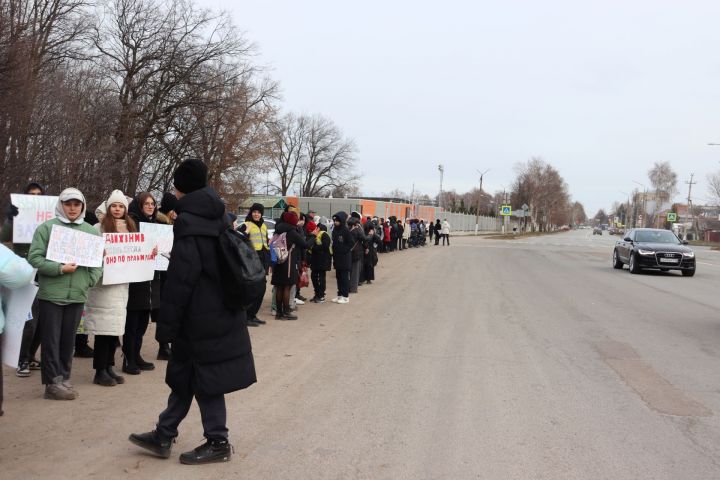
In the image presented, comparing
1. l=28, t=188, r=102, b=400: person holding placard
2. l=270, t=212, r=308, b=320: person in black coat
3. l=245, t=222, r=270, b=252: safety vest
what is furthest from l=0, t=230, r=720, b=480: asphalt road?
l=245, t=222, r=270, b=252: safety vest

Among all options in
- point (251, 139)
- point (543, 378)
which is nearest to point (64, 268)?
point (543, 378)

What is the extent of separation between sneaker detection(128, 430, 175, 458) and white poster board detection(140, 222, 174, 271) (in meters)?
2.92

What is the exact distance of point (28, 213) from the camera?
6.83 m

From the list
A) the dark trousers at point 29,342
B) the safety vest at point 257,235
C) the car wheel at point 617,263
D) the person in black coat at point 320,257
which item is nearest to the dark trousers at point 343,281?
the person in black coat at point 320,257

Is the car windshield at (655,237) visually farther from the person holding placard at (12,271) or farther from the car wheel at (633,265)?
the person holding placard at (12,271)

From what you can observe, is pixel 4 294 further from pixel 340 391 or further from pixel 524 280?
pixel 524 280

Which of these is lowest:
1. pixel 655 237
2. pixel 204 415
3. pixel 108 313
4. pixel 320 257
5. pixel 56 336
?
pixel 204 415

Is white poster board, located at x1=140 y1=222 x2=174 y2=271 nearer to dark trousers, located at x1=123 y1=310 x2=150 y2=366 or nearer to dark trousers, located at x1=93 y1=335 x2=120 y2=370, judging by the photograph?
dark trousers, located at x1=123 y1=310 x2=150 y2=366

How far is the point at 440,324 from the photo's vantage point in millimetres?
10812

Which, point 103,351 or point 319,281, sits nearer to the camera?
point 103,351

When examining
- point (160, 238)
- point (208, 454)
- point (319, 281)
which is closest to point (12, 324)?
point (208, 454)

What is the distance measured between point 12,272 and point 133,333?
2.69 m

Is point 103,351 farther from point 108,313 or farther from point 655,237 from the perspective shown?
point 655,237

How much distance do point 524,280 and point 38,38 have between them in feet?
67.2
